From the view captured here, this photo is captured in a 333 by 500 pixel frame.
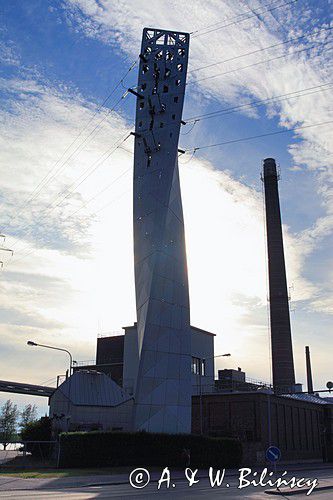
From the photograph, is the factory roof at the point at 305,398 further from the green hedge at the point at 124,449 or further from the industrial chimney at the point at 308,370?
the green hedge at the point at 124,449

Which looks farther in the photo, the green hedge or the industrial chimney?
the industrial chimney

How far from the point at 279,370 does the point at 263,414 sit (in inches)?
527

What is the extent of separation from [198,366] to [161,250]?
37440 mm

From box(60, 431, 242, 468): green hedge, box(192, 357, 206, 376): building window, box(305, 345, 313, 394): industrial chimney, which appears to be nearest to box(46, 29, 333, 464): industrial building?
box(60, 431, 242, 468): green hedge

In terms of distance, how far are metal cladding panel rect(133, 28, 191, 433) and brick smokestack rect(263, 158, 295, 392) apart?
31250mm

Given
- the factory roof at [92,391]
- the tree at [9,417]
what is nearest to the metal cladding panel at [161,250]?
the factory roof at [92,391]

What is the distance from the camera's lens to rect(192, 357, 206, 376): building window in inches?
2771

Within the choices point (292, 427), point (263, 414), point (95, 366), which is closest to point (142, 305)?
point (263, 414)

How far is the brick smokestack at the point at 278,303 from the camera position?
66.5m

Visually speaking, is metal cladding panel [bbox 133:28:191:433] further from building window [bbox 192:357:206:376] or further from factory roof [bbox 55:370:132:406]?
building window [bbox 192:357:206:376]

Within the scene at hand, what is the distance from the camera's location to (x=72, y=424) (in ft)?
169
